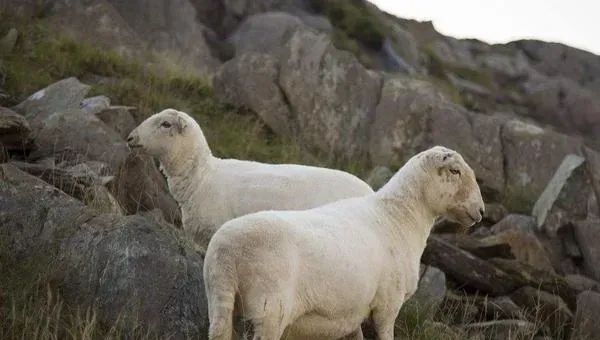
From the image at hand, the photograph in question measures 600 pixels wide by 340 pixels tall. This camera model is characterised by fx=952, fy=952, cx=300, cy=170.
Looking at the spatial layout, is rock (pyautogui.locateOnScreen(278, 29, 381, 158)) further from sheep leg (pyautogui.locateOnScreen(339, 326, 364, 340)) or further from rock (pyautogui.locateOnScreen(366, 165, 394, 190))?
sheep leg (pyautogui.locateOnScreen(339, 326, 364, 340))

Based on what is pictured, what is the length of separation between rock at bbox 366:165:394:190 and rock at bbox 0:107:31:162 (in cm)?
631

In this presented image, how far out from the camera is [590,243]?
15742 mm

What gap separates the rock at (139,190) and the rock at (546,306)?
4485 millimetres

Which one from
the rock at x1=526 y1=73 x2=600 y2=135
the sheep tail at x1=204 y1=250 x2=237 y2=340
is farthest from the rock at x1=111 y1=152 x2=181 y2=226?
the rock at x1=526 y1=73 x2=600 y2=135

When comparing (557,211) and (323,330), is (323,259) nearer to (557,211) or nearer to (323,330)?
(323,330)

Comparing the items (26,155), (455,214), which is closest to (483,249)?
(455,214)

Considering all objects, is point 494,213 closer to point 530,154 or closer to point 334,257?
point 530,154

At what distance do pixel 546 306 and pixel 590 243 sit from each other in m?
4.02

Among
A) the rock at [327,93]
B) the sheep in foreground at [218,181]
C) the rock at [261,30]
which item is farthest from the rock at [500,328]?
the rock at [261,30]

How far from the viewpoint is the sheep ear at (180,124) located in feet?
34.8

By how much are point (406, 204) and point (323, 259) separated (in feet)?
6.06

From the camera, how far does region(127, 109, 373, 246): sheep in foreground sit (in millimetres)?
9766

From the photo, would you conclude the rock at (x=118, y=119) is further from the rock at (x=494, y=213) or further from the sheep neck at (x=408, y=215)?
the sheep neck at (x=408, y=215)

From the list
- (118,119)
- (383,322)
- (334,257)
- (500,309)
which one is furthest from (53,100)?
(334,257)
